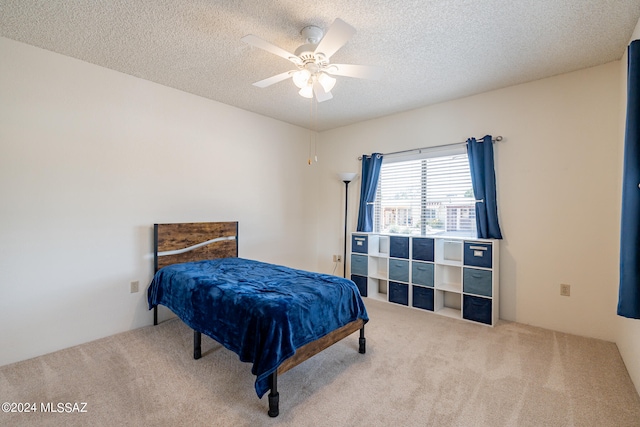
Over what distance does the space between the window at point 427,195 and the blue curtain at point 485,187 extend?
0.15 m

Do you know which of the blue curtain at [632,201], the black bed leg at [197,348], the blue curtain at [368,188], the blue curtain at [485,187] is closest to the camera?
the blue curtain at [632,201]

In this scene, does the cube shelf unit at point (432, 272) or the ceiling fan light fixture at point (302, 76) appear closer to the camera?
the ceiling fan light fixture at point (302, 76)

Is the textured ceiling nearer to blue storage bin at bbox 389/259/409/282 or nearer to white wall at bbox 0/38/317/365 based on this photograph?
white wall at bbox 0/38/317/365

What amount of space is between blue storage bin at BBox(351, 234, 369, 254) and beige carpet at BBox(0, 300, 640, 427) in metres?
1.46

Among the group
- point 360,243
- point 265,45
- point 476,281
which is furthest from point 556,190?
point 265,45

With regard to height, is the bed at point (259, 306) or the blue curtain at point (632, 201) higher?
the blue curtain at point (632, 201)

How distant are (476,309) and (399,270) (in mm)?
967

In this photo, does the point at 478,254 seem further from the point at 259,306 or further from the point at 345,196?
the point at 259,306

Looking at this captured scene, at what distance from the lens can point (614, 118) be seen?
8.80 ft

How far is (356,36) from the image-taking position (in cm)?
230

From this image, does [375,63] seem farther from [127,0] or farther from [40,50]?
[40,50]

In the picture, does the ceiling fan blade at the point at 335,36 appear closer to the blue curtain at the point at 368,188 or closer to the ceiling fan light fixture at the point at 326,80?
the ceiling fan light fixture at the point at 326,80

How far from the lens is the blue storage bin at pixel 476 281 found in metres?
3.11

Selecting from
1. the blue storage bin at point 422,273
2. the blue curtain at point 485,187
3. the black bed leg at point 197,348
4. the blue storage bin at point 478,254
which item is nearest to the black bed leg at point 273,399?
the black bed leg at point 197,348
